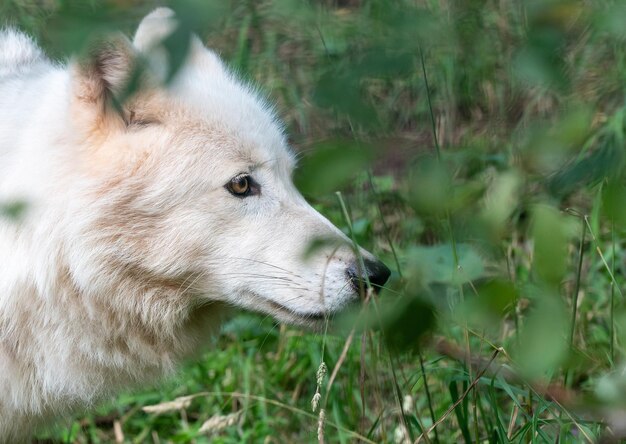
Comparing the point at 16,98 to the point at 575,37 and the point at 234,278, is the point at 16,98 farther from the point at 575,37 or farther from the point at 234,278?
the point at 575,37

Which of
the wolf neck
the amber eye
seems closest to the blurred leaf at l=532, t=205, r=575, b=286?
the amber eye

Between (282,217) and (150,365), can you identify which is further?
(150,365)

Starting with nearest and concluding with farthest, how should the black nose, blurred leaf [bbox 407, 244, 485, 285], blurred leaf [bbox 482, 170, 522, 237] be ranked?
blurred leaf [bbox 482, 170, 522, 237], blurred leaf [bbox 407, 244, 485, 285], the black nose

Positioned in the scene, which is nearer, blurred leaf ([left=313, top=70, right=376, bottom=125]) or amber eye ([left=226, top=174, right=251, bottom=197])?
blurred leaf ([left=313, top=70, right=376, bottom=125])

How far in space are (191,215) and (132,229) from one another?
20cm

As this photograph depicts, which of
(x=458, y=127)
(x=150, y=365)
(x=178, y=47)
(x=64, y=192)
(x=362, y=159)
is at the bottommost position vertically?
(x=458, y=127)

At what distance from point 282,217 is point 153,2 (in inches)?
68.3

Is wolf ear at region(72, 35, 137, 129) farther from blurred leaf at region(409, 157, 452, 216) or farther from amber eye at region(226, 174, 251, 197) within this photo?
blurred leaf at region(409, 157, 452, 216)

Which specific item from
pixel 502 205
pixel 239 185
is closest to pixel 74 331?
pixel 239 185

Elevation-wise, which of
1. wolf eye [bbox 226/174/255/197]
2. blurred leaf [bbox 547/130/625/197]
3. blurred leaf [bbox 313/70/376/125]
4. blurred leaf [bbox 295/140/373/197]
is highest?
blurred leaf [bbox 313/70/376/125]

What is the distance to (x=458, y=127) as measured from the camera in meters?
5.84

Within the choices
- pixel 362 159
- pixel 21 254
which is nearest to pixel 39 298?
pixel 21 254

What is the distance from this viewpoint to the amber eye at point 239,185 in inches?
113

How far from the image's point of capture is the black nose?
2.68 m
